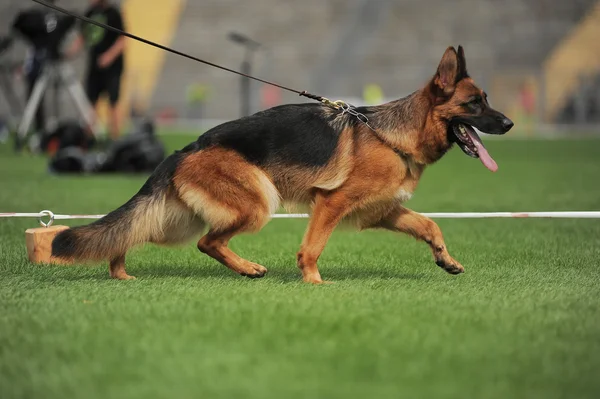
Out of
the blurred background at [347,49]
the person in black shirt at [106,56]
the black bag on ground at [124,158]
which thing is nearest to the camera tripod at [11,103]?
the blurred background at [347,49]

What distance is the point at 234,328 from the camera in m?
3.83

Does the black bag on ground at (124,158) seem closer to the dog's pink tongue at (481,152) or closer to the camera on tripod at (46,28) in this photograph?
the camera on tripod at (46,28)

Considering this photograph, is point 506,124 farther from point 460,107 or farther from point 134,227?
point 134,227

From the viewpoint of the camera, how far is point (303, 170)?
5.30 metres

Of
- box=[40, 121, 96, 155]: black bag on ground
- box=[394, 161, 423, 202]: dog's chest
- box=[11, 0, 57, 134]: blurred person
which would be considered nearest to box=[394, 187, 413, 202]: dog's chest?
box=[394, 161, 423, 202]: dog's chest

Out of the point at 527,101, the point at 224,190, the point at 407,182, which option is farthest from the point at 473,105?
the point at 527,101

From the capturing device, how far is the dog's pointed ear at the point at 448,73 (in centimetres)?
515

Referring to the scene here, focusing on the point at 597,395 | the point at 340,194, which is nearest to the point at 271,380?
the point at 597,395

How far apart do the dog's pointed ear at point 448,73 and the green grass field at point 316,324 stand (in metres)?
1.03

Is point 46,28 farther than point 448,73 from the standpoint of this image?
Yes

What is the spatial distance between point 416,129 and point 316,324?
5.72ft

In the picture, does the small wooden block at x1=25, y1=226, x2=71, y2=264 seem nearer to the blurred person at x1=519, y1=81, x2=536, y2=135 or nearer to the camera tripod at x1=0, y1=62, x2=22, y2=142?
the camera tripod at x1=0, y1=62, x2=22, y2=142

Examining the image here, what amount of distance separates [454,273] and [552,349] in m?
1.86

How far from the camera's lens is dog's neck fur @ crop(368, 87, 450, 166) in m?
5.27
